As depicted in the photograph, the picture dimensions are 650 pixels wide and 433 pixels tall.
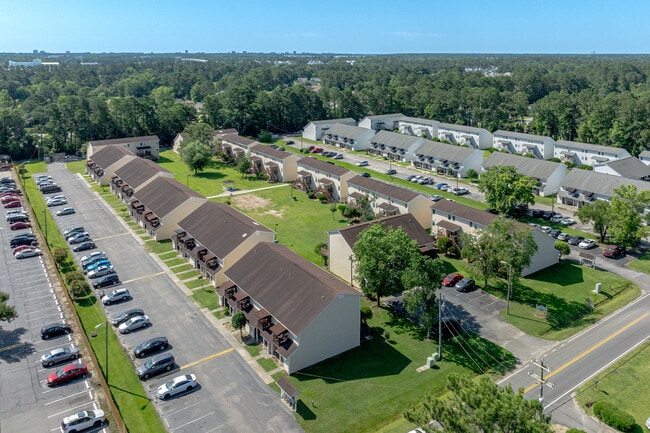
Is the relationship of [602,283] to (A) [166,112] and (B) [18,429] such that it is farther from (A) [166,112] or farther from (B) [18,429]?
(A) [166,112]

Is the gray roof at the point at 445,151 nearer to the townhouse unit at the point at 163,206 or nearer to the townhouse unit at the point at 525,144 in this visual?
the townhouse unit at the point at 525,144

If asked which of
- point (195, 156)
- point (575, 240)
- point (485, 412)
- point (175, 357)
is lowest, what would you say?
point (175, 357)

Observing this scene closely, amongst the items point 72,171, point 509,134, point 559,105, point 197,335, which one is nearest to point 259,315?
point 197,335

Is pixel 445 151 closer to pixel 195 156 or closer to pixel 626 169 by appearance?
pixel 626 169

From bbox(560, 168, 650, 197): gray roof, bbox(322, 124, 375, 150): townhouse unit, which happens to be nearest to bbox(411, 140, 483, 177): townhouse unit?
bbox(322, 124, 375, 150): townhouse unit

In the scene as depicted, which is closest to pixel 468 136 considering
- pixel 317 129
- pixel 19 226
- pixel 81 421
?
pixel 317 129

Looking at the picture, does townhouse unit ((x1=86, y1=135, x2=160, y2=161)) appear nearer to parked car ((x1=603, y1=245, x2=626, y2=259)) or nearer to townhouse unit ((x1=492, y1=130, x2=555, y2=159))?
townhouse unit ((x1=492, y1=130, x2=555, y2=159))

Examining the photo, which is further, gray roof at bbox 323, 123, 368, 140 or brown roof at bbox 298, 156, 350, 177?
gray roof at bbox 323, 123, 368, 140
